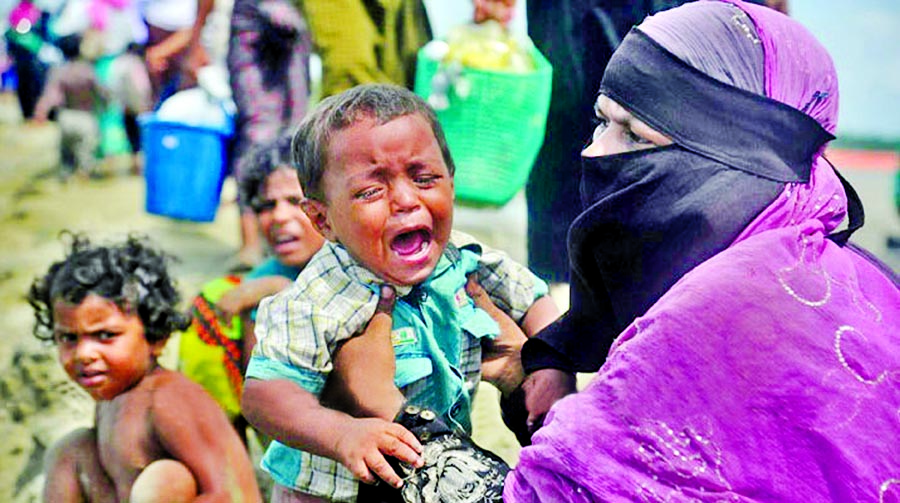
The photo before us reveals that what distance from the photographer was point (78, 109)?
10289 millimetres

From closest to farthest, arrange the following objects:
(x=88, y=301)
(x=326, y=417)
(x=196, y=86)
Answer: (x=326, y=417) → (x=88, y=301) → (x=196, y=86)

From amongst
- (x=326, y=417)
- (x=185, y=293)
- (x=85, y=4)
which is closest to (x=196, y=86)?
(x=185, y=293)

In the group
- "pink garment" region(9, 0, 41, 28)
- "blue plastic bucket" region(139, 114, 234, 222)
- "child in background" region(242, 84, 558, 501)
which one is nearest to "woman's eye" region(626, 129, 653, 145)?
"child in background" region(242, 84, 558, 501)

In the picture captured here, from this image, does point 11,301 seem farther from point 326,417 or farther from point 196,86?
point 326,417

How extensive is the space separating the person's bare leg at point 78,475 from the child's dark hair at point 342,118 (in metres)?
1.45

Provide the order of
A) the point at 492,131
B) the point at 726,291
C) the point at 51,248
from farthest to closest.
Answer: the point at 51,248, the point at 492,131, the point at 726,291

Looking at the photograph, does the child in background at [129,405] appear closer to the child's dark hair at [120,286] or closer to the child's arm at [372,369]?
the child's dark hair at [120,286]

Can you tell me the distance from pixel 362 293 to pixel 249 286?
5.29 feet

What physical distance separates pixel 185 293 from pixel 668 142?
13.3 feet

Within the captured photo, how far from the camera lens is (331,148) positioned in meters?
2.30

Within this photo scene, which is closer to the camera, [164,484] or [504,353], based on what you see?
[504,353]

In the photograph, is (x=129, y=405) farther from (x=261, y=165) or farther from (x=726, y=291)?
(x=726, y=291)

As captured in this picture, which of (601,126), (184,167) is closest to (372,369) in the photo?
(601,126)

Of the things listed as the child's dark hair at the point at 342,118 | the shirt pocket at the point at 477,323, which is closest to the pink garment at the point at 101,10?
the child's dark hair at the point at 342,118
